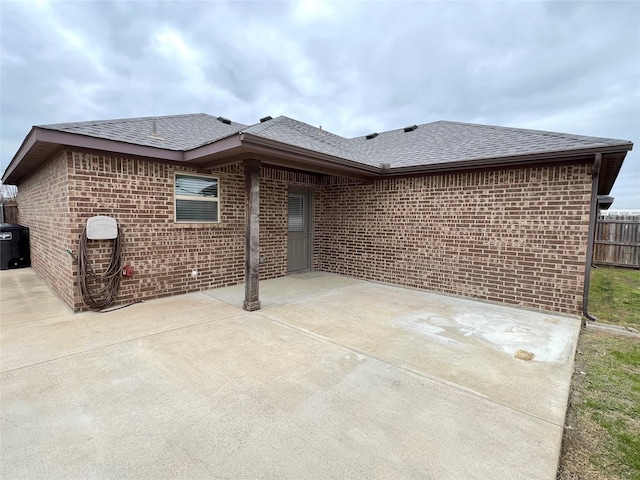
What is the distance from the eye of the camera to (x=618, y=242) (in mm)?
11273

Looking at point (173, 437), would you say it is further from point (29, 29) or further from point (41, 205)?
point (29, 29)

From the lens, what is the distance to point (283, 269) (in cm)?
823

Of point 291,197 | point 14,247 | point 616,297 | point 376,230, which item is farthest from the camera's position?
point 14,247

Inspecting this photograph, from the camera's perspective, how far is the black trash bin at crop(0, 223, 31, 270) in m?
9.09

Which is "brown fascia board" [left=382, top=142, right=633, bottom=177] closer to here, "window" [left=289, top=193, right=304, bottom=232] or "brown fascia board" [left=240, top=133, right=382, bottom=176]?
"brown fascia board" [left=240, top=133, right=382, bottom=176]

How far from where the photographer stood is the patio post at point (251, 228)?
5.04 metres

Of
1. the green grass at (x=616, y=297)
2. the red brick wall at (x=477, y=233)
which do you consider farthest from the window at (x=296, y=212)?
the green grass at (x=616, y=297)

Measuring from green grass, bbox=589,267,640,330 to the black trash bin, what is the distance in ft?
49.1

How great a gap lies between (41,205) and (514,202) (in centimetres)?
1044

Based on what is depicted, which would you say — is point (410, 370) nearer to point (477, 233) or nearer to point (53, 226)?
point (477, 233)

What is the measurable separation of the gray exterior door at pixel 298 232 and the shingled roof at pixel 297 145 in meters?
1.92

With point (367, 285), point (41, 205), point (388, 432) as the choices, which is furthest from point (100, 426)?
point (41, 205)

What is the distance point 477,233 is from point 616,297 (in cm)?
389

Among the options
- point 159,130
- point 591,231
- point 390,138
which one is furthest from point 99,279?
point 390,138
